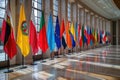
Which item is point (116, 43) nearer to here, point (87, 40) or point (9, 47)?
point (87, 40)

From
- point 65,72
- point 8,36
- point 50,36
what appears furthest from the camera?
point 50,36

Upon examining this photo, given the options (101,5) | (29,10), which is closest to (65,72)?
(29,10)

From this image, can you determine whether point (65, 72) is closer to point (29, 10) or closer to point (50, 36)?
point (50, 36)

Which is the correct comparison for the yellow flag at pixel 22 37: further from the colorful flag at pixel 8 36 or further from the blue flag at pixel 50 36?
the blue flag at pixel 50 36

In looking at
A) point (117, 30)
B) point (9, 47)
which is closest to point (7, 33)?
point (9, 47)

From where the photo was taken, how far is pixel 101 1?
19.9 m

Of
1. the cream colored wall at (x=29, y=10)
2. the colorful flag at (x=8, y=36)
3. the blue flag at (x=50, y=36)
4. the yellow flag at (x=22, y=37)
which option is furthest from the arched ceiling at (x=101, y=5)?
the colorful flag at (x=8, y=36)

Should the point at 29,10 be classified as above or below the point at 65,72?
above

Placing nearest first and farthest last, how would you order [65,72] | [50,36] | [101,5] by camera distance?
[65,72], [50,36], [101,5]

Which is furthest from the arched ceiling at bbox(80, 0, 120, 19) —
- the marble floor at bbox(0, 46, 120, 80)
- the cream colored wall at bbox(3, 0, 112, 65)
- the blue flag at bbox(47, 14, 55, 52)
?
the marble floor at bbox(0, 46, 120, 80)

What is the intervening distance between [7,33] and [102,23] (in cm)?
2760

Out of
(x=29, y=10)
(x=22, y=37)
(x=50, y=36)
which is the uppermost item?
(x=29, y=10)

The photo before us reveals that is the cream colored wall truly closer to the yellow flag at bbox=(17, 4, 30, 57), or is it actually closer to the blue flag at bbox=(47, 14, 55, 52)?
the blue flag at bbox=(47, 14, 55, 52)

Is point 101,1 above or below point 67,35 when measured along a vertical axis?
above
